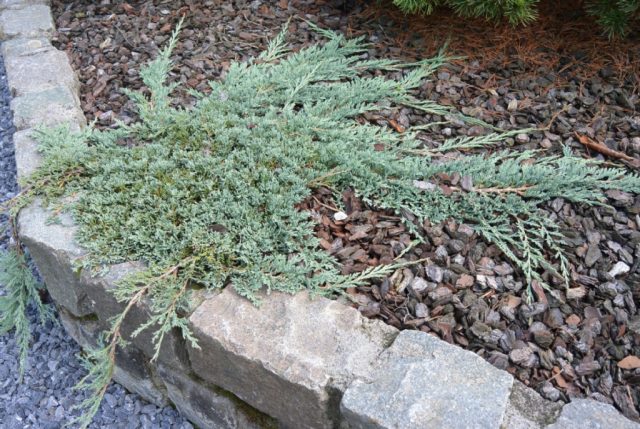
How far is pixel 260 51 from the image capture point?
3.06 meters

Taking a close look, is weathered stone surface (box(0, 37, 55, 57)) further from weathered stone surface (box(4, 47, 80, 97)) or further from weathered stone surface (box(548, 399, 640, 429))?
weathered stone surface (box(548, 399, 640, 429))

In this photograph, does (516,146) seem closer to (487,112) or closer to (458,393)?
(487,112)

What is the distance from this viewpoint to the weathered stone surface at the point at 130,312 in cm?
190

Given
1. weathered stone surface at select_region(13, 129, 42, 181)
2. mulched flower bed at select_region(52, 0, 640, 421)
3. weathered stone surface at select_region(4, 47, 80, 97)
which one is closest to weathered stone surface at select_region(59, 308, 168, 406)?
weathered stone surface at select_region(13, 129, 42, 181)

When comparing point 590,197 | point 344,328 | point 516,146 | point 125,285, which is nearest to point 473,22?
point 516,146

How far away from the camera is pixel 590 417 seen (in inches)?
59.8

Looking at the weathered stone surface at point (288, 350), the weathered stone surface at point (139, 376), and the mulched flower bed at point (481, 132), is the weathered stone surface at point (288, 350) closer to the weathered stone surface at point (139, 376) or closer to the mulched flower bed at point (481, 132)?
the mulched flower bed at point (481, 132)

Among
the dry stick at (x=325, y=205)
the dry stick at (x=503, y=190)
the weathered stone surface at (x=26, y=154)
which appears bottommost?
the weathered stone surface at (x=26, y=154)

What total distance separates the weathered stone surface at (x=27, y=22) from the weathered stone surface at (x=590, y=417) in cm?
324

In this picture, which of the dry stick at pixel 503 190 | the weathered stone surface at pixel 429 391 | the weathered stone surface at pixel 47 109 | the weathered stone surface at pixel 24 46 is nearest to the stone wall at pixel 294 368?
the weathered stone surface at pixel 429 391

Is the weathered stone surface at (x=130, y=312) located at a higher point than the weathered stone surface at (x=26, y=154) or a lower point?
lower

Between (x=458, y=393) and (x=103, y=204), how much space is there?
1.33 meters

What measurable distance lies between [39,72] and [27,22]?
727 millimetres

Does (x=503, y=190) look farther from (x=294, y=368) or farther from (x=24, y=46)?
(x=24, y=46)
